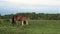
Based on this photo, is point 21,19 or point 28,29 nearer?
point 28,29

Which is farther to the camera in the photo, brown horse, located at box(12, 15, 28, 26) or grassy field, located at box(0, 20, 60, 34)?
brown horse, located at box(12, 15, 28, 26)

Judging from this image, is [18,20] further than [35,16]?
No

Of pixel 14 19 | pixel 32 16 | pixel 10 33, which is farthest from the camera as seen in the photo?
pixel 32 16

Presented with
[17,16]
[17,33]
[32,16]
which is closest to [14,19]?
[17,16]

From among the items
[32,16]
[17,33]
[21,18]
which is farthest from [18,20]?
[32,16]

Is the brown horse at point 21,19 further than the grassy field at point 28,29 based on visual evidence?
Yes

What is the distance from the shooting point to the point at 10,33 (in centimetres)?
2064

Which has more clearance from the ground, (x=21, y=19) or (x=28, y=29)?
(x=21, y=19)

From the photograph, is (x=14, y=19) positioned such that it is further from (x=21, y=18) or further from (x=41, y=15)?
(x=41, y=15)

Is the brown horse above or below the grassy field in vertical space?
above

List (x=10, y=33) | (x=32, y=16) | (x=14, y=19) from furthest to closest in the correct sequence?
(x=32, y=16), (x=14, y=19), (x=10, y=33)

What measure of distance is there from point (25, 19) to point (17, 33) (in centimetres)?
1630

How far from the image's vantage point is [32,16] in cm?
5962

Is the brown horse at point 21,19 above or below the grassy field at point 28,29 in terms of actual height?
above
